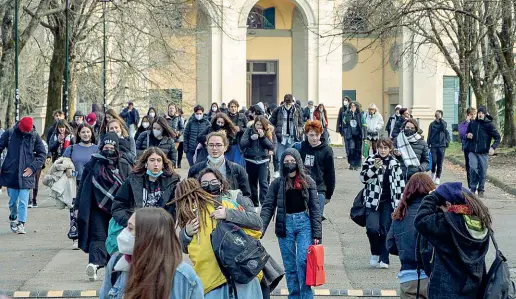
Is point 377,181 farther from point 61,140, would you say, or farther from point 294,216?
point 61,140

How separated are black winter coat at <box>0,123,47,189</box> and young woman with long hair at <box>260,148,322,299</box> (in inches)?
254

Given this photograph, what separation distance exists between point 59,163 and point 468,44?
24.6 metres

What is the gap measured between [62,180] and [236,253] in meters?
7.25

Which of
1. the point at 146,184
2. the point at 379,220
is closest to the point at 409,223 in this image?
the point at 146,184

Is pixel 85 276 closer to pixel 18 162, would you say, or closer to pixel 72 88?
pixel 18 162

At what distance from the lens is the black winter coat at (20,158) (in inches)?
613

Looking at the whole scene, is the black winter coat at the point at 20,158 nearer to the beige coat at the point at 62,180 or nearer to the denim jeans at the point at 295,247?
the beige coat at the point at 62,180

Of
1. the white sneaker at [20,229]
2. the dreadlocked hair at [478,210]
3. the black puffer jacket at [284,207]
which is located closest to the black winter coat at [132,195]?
the black puffer jacket at [284,207]

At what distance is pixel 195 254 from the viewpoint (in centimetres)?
724

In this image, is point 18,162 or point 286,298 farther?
point 18,162

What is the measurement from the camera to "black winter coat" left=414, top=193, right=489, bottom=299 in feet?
22.9

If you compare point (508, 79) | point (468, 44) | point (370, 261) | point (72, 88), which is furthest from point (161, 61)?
point (370, 261)

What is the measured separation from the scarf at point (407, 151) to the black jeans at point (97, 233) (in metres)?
4.46

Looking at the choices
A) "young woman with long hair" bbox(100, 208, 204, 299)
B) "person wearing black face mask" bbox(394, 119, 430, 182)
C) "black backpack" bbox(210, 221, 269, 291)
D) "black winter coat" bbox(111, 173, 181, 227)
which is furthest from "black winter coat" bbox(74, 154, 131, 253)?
"young woman with long hair" bbox(100, 208, 204, 299)
